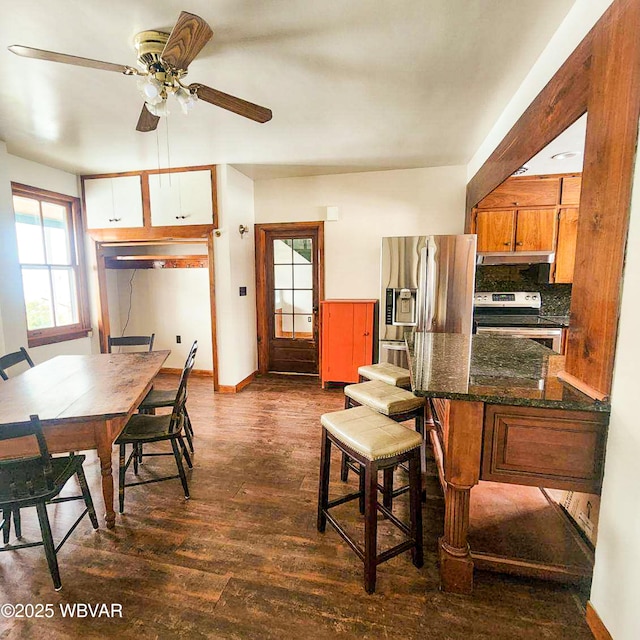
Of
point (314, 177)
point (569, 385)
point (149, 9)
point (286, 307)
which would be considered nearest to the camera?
point (569, 385)

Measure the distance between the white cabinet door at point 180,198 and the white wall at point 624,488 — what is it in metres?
3.45

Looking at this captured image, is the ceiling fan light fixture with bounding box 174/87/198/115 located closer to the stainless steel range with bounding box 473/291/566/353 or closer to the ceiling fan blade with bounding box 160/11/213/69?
the ceiling fan blade with bounding box 160/11/213/69

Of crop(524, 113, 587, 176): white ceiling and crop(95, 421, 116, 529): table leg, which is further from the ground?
crop(524, 113, 587, 176): white ceiling

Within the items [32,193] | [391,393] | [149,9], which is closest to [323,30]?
[149,9]

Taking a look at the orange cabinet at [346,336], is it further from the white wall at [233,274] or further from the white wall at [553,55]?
the white wall at [553,55]

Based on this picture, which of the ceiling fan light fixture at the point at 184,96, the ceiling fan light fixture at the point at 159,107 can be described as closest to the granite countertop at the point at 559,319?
the ceiling fan light fixture at the point at 184,96

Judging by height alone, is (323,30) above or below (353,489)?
above

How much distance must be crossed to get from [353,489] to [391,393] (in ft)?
2.36

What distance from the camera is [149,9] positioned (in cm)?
155

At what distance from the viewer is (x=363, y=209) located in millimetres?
4242

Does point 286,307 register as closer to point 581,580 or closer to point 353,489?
point 353,489

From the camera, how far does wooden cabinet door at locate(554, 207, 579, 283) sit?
3561mm

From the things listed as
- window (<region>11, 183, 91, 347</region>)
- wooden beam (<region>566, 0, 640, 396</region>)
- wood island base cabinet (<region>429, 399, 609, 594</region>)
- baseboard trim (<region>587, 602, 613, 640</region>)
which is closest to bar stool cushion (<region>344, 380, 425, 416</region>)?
wood island base cabinet (<region>429, 399, 609, 594</region>)

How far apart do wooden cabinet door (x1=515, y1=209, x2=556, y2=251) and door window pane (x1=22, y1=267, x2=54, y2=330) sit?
5155mm
